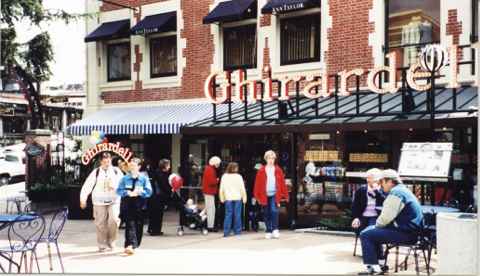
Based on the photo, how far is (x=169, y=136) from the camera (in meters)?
17.8

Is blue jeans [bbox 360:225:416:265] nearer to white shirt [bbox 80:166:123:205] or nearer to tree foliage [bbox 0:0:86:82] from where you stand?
white shirt [bbox 80:166:123:205]

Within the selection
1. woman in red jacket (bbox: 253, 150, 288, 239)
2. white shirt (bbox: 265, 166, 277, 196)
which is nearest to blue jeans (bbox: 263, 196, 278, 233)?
woman in red jacket (bbox: 253, 150, 288, 239)

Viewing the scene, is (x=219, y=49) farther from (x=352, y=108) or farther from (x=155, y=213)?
(x=155, y=213)

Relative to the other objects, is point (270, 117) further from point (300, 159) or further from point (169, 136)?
point (169, 136)

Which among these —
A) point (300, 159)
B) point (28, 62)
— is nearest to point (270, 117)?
point (300, 159)

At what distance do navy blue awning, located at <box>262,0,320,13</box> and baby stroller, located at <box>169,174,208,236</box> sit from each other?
4589mm

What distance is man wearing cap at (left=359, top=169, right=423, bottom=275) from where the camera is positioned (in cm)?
750

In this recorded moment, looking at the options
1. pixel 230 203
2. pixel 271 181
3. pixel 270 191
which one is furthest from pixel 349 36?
pixel 230 203

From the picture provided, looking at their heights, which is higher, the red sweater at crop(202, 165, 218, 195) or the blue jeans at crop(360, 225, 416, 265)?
the red sweater at crop(202, 165, 218, 195)

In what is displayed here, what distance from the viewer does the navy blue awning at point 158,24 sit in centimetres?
1675

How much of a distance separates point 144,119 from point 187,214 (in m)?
4.42

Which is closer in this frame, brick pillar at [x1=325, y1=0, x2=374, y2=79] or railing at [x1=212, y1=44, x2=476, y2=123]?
railing at [x1=212, y1=44, x2=476, y2=123]

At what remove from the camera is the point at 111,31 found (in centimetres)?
1775

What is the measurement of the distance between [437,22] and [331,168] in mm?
3662
